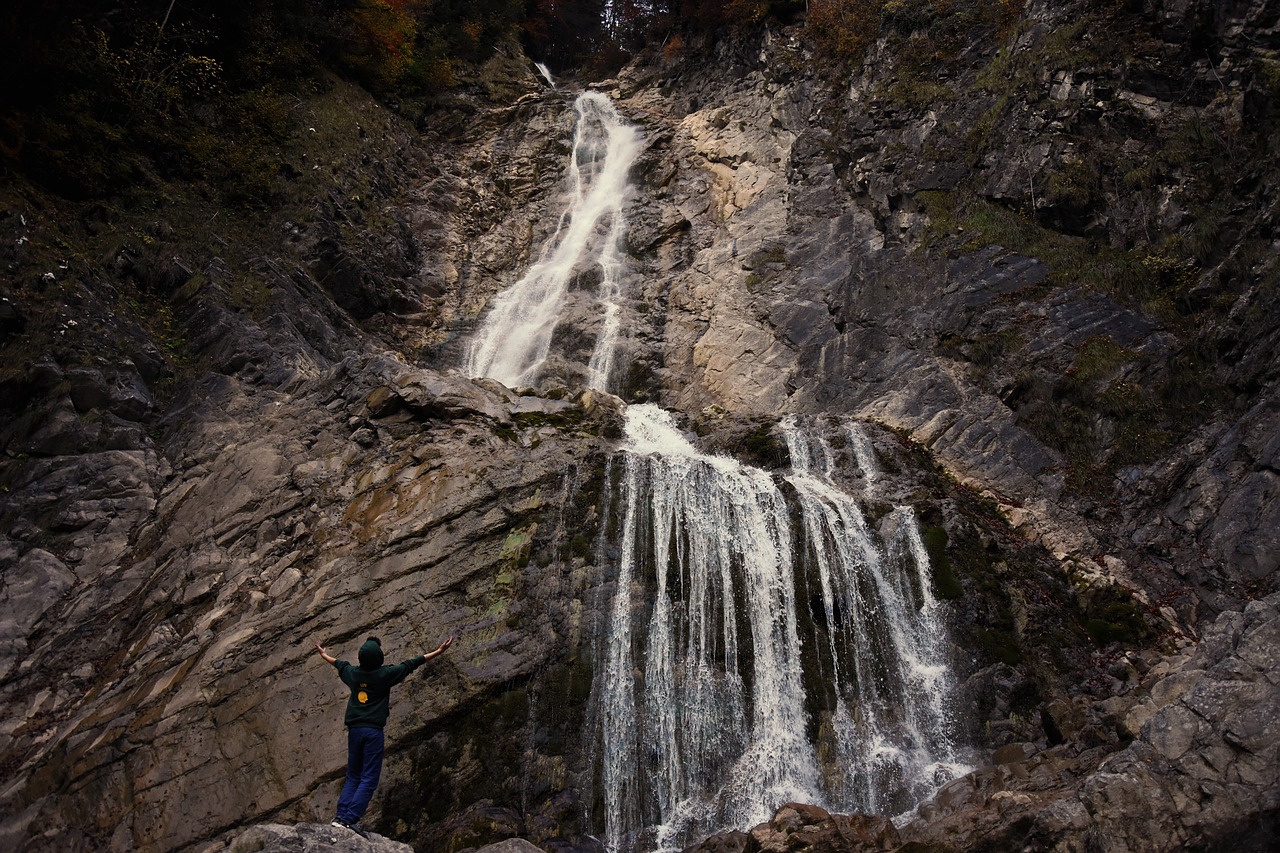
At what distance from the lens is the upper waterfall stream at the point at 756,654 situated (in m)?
9.68

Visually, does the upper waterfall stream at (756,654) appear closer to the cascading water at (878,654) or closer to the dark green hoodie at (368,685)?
the cascading water at (878,654)

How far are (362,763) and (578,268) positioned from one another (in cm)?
1855

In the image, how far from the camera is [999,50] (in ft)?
66.8

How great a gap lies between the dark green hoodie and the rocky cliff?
301 centimetres

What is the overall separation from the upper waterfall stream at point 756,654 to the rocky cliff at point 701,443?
499mm

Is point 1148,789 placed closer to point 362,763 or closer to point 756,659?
point 756,659

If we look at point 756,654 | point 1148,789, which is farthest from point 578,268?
point 1148,789

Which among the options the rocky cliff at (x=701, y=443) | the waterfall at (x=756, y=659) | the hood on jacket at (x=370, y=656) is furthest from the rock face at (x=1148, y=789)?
the hood on jacket at (x=370, y=656)

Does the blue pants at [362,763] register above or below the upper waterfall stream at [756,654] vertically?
below

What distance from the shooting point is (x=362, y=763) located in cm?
673

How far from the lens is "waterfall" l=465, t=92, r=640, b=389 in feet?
66.3

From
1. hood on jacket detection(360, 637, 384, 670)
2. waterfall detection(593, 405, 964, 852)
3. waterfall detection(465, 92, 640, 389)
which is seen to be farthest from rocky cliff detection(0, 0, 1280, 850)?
hood on jacket detection(360, 637, 384, 670)

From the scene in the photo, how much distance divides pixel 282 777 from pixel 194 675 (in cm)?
205

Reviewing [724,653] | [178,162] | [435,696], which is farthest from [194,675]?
[178,162]
